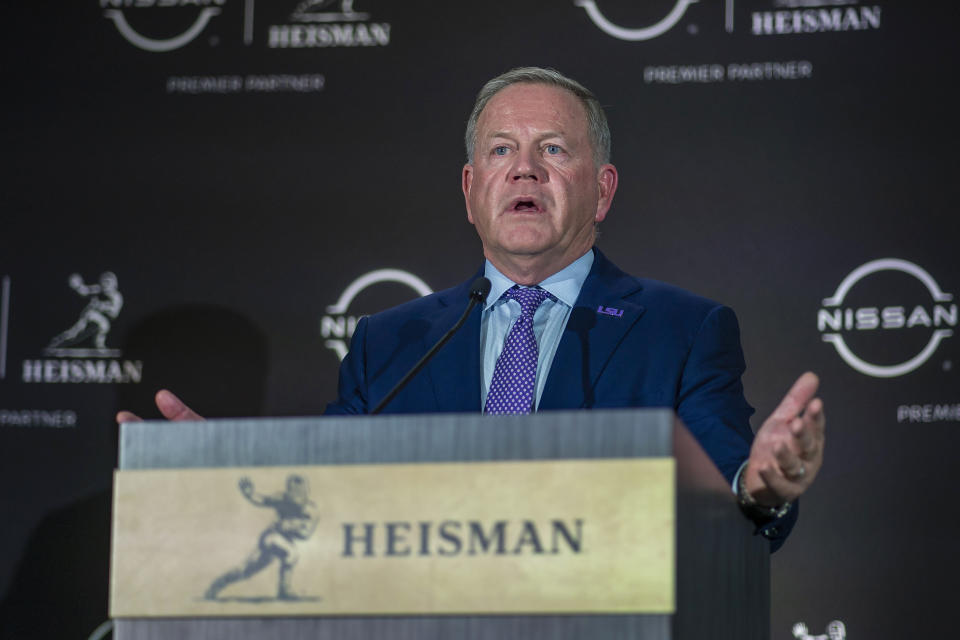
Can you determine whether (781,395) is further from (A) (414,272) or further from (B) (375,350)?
(B) (375,350)

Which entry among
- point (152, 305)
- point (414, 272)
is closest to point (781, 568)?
point (414, 272)

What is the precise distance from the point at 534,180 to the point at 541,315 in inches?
12.0

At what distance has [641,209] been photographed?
388 cm

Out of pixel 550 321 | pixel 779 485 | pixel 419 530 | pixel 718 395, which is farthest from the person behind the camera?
pixel 550 321

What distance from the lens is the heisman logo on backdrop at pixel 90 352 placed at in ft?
13.3

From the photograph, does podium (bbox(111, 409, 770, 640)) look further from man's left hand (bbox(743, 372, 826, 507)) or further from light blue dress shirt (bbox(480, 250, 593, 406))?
light blue dress shirt (bbox(480, 250, 593, 406))

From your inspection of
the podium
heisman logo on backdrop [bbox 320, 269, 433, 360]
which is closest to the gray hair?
heisman logo on backdrop [bbox 320, 269, 433, 360]

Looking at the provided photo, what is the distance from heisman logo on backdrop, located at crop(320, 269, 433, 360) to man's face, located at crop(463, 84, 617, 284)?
1024mm

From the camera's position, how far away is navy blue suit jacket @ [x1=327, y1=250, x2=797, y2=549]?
97.9 inches

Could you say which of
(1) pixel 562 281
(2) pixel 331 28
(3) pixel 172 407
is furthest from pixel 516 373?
(2) pixel 331 28

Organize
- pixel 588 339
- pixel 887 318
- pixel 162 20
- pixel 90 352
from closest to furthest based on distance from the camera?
pixel 588 339, pixel 887 318, pixel 90 352, pixel 162 20

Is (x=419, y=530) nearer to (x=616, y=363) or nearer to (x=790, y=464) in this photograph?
(x=790, y=464)

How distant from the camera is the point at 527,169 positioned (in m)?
2.83

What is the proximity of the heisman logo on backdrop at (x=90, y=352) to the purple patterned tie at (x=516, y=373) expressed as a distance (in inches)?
70.7
